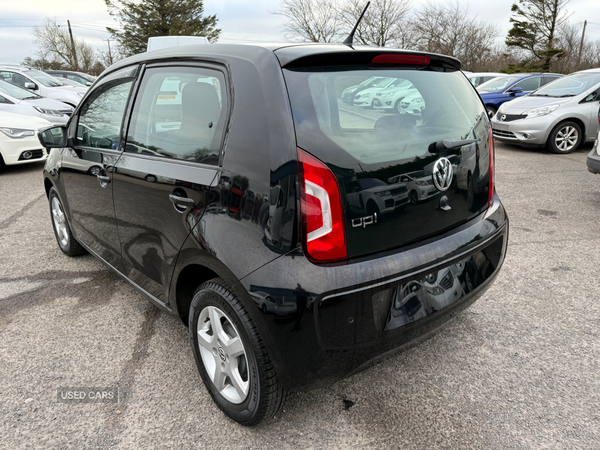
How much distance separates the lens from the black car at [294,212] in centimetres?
168

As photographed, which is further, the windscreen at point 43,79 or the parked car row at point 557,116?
the windscreen at point 43,79

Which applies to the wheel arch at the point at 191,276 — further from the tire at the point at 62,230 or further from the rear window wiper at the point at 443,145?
the tire at the point at 62,230

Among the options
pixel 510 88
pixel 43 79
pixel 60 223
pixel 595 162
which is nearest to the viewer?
pixel 60 223

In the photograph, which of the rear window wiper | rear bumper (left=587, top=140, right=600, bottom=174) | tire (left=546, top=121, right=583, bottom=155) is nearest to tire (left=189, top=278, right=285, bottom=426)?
the rear window wiper

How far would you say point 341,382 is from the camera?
7.75ft

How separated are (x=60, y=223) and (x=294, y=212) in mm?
3159

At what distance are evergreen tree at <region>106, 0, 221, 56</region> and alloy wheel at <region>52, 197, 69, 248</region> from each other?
37018 millimetres

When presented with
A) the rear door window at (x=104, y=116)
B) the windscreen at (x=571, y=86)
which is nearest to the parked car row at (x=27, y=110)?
the rear door window at (x=104, y=116)

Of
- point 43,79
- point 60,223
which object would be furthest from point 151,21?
point 60,223

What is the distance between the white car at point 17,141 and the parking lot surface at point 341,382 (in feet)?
15.9

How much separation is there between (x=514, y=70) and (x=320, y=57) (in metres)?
35.3

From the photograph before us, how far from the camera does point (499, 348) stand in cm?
260

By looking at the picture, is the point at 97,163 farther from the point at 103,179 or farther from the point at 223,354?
the point at 223,354

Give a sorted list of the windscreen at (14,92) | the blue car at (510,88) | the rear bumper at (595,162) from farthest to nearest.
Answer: the blue car at (510,88), the windscreen at (14,92), the rear bumper at (595,162)
